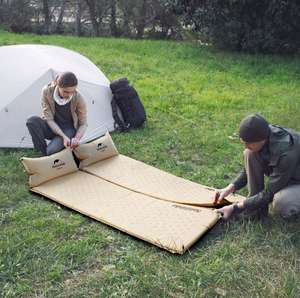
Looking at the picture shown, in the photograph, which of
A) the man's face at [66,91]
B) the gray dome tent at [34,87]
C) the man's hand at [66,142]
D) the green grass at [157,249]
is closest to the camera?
the green grass at [157,249]

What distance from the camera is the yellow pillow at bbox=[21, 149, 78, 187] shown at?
4242 millimetres

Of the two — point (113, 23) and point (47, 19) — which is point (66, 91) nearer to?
point (113, 23)

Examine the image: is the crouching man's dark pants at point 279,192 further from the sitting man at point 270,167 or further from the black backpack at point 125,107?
the black backpack at point 125,107

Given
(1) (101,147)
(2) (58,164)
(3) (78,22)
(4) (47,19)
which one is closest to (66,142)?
(2) (58,164)

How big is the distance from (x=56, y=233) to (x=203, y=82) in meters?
4.76

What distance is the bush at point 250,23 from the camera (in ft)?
29.5

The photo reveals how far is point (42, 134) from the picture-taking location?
15.5 ft

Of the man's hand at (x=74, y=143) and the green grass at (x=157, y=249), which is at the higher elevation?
the man's hand at (x=74, y=143)

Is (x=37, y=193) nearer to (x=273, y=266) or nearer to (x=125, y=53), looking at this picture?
(x=273, y=266)

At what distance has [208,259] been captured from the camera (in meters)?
3.30

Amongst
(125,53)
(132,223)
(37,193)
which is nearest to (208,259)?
(132,223)

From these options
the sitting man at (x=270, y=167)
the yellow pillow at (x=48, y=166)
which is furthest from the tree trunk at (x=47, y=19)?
the sitting man at (x=270, y=167)

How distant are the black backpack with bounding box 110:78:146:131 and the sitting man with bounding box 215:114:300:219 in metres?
2.28

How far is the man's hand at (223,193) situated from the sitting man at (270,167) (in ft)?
0.48
